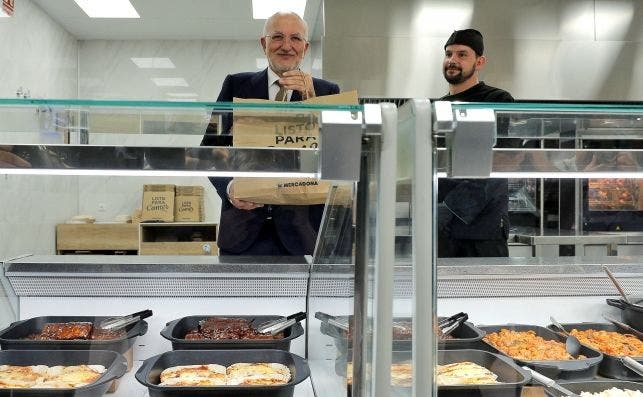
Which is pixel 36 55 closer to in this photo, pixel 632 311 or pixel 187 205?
pixel 187 205

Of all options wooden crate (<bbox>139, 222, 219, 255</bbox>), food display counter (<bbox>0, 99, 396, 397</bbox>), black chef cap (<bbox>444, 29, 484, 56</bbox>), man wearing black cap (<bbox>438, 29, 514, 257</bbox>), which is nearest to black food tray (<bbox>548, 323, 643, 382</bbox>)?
man wearing black cap (<bbox>438, 29, 514, 257</bbox>)

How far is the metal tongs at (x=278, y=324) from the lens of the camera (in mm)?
1281

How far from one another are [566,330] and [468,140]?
37.5 inches

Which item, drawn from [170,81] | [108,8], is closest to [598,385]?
[108,8]

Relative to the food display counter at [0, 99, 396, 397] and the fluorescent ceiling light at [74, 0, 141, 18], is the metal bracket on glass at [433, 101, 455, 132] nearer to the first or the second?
the food display counter at [0, 99, 396, 397]

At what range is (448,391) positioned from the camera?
3.20 feet

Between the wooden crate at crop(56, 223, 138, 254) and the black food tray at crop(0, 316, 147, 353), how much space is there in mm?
3755

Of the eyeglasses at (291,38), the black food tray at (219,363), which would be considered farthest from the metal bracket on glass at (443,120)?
the eyeglasses at (291,38)

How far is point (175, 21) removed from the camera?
17.0 feet

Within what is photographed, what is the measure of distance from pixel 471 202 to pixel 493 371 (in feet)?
1.85

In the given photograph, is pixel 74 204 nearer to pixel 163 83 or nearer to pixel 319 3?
pixel 163 83

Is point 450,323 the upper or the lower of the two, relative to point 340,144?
lower

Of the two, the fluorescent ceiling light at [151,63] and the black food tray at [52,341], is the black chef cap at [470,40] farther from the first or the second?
the fluorescent ceiling light at [151,63]

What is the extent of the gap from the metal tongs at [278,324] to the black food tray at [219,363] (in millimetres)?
100
